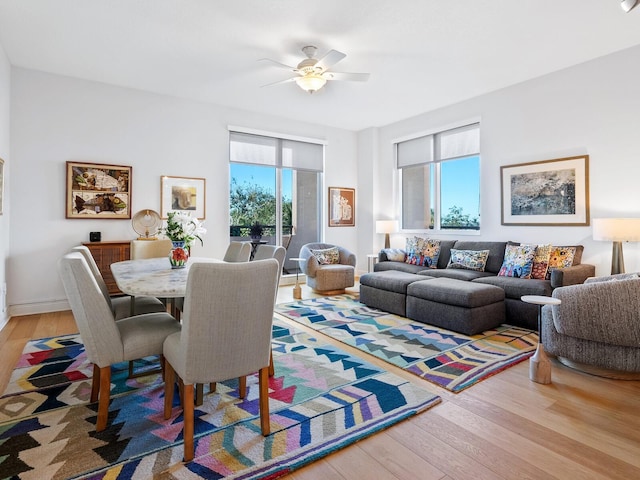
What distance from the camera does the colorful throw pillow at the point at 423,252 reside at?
206 inches

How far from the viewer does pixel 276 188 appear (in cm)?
621

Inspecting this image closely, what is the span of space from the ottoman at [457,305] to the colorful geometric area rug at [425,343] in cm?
9

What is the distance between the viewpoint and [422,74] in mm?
4328

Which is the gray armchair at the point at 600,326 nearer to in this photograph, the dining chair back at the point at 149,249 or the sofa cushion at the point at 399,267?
the sofa cushion at the point at 399,267

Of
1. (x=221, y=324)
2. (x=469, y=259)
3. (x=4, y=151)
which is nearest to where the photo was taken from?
(x=221, y=324)

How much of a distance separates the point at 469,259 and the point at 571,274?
4.12 ft

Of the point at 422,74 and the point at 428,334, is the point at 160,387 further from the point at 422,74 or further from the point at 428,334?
the point at 422,74

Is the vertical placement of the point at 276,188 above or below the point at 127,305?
above

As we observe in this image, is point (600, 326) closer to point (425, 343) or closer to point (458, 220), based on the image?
point (425, 343)

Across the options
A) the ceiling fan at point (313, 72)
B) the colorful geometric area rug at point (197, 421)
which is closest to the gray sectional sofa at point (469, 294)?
the colorful geometric area rug at point (197, 421)

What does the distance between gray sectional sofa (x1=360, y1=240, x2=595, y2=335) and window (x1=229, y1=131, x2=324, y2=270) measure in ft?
7.57

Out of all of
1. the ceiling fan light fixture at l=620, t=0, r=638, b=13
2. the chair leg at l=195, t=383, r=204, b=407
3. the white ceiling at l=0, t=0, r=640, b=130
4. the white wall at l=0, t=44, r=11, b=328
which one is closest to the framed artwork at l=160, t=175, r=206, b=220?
the white ceiling at l=0, t=0, r=640, b=130

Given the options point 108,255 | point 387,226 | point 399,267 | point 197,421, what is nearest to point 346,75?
point 399,267

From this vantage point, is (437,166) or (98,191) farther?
(437,166)
